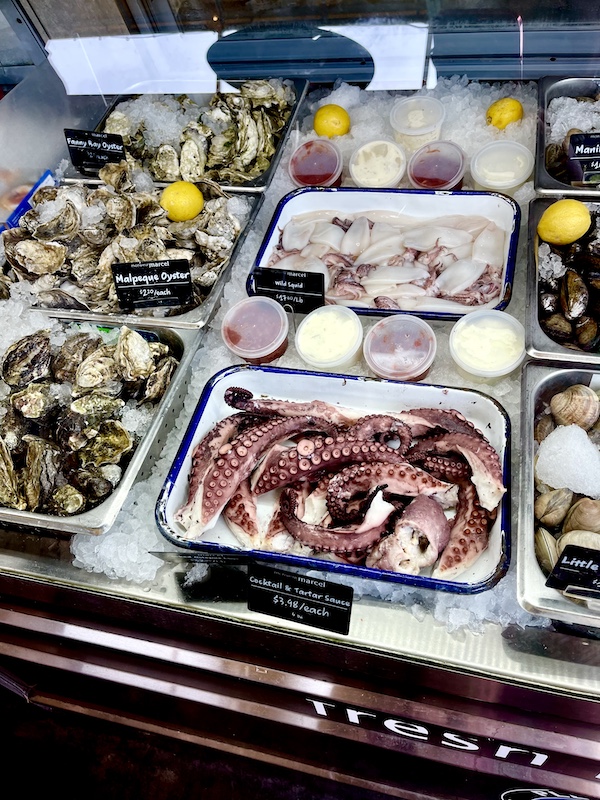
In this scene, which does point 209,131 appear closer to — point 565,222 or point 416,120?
point 416,120

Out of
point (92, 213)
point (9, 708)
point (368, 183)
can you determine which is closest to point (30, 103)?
point (92, 213)

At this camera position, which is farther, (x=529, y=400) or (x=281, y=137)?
(x=281, y=137)

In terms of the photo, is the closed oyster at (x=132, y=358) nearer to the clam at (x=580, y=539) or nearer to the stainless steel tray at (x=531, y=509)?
the stainless steel tray at (x=531, y=509)

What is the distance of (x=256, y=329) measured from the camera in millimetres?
2500

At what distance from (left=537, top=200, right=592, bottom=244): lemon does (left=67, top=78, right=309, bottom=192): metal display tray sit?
4.43ft

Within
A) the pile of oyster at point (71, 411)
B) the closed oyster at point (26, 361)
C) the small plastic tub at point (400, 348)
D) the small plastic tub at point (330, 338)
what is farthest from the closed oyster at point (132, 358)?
the small plastic tub at point (400, 348)

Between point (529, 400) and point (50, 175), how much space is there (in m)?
2.77

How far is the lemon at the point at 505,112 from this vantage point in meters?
2.95

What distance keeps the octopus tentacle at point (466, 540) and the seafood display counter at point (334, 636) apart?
0.02 m

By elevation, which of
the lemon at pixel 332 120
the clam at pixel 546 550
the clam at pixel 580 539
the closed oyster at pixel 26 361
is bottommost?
the clam at pixel 546 550

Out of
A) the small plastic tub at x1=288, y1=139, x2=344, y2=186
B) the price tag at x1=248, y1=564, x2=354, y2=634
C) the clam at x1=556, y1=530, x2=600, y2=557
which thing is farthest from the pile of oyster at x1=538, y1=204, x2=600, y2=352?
the price tag at x1=248, y1=564, x2=354, y2=634

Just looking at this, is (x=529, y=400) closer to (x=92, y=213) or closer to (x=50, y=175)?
(x=92, y=213)

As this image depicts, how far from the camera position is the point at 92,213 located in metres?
2.99

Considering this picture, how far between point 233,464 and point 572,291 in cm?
137
